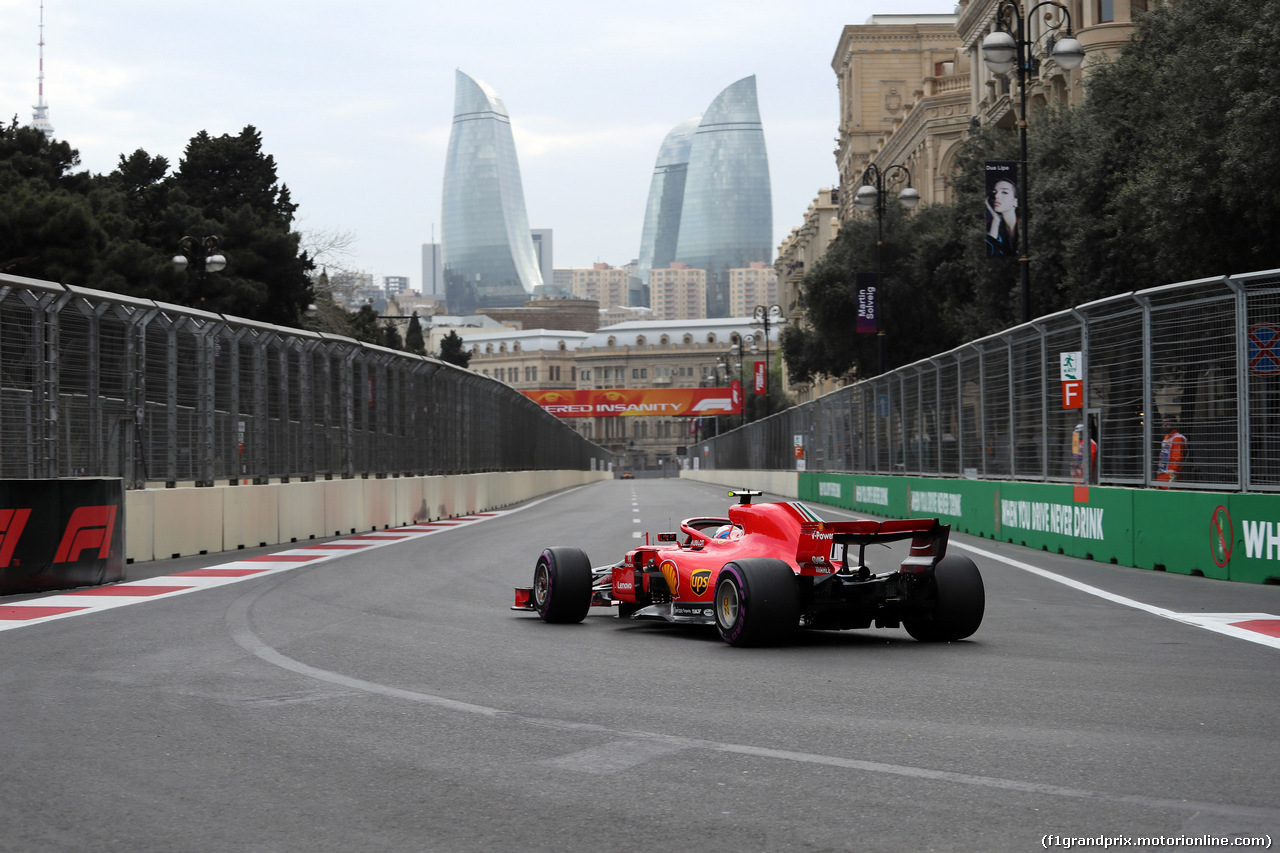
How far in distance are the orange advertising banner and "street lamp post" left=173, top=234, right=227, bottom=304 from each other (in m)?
64.2

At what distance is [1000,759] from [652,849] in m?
1.67

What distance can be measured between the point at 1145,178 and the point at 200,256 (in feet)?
133

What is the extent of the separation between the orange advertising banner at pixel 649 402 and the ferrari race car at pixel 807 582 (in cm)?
11110

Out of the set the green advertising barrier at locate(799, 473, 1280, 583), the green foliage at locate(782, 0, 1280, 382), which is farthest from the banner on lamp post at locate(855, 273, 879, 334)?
the green advertising barrier at locate(799, 473, 1280, 583)

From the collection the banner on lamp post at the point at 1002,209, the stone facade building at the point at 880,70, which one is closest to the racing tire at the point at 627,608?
the banner on lamp post at the point at 1002,209

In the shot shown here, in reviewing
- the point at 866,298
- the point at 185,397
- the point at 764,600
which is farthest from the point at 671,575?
the point at 866,298

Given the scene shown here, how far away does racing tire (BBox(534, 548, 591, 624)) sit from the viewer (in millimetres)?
9945

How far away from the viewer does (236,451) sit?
18.7 m

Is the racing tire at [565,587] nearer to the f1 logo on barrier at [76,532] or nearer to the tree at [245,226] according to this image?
the f1 logo on barrier at [76,532]

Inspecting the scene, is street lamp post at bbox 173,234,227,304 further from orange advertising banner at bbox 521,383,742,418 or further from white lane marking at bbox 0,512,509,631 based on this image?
orange advertising banner at bbox 521,383,742,418

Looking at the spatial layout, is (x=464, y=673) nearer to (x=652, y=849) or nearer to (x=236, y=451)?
(x=652, y=849)

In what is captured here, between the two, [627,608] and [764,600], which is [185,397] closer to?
[627,608]

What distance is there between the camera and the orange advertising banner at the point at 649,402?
4833 inches

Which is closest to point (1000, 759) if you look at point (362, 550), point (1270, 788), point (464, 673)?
point (1270, 788)
